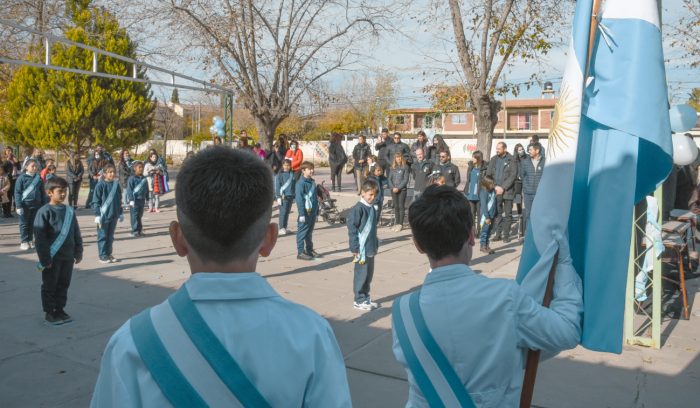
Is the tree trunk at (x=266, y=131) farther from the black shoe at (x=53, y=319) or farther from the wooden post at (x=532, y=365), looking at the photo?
the wooden post at (x=532, y=365)

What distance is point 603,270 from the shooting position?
251cm

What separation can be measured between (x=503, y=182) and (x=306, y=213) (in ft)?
15.2

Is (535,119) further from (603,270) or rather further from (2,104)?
(603,270)

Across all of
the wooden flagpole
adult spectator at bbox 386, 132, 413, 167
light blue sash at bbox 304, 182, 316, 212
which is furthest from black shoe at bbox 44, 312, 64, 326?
adult spectator at bbox 386, 132, 413, 167

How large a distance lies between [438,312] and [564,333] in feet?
1.52

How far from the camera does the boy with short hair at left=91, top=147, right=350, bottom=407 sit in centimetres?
138

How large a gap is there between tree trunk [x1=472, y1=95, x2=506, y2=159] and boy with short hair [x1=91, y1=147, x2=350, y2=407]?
13839 millimetres

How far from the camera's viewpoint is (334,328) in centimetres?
677

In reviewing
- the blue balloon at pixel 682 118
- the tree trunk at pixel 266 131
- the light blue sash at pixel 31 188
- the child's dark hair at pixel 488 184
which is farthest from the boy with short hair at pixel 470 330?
the tree trunk at pixel 266 131

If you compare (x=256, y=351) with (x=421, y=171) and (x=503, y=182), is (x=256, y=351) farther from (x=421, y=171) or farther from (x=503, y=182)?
(x=421, y=171)

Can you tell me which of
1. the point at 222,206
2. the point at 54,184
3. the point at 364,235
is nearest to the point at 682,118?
the point at 364,235

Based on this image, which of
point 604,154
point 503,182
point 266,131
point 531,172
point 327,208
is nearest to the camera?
point 604,154

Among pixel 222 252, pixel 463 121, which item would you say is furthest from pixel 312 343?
pixel 463 121

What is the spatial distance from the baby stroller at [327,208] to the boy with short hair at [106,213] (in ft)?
18.7
